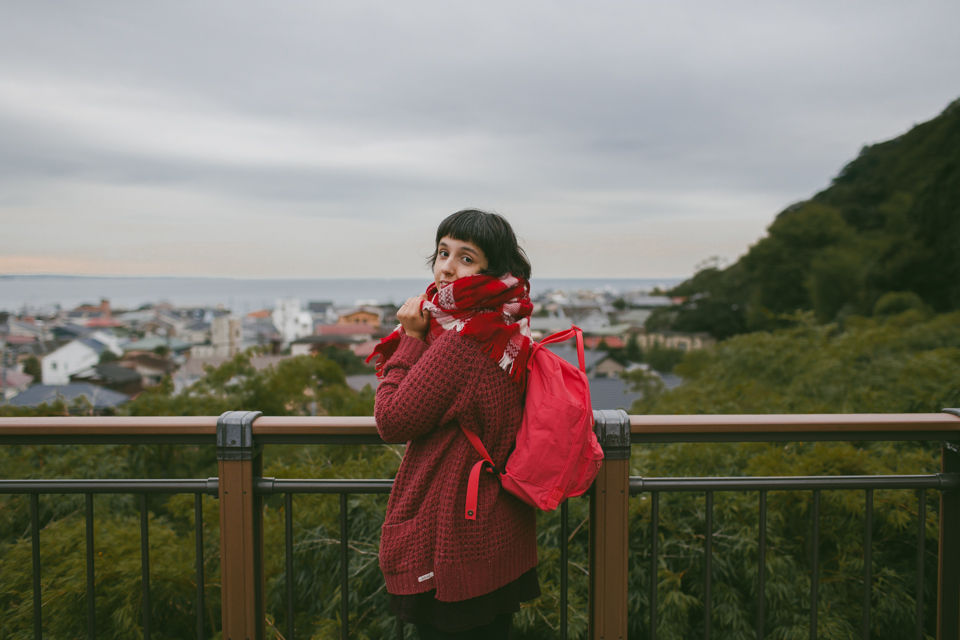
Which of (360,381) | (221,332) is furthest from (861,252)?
(221,332)

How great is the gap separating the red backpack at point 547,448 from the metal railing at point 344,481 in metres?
0.36

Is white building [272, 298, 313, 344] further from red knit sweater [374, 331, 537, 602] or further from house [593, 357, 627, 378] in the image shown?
red knit sweater [374, 331, 537, 602]

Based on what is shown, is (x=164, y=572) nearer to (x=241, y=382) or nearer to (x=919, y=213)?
(x=241, y=382)

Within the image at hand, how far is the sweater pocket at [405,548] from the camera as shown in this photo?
4.29 feet

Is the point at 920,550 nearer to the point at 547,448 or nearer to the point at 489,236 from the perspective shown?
the point at 547,448

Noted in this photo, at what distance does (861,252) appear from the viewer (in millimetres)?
26406

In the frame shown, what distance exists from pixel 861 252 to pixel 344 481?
104ft

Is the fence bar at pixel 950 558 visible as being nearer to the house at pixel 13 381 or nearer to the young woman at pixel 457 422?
the young woman at pixel 457 422

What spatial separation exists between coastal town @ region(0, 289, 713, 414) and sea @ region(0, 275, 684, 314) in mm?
286

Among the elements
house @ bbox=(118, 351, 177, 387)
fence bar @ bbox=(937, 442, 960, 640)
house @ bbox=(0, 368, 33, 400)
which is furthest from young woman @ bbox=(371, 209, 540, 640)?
house @ bbox=(118, 351, 177, 387)

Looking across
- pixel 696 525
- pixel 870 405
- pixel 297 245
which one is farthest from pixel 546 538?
pixel 297 245

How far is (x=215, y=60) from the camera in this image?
33.5 feet

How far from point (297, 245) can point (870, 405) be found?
1484cm

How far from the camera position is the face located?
4.49ft
